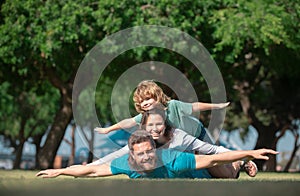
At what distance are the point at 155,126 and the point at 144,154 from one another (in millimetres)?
703

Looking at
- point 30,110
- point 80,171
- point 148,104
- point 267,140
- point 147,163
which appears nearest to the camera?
point 80,171

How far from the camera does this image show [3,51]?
21.9 m

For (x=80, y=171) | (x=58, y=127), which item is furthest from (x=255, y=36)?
(x=80, y=171)

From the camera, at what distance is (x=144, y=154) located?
8.13m

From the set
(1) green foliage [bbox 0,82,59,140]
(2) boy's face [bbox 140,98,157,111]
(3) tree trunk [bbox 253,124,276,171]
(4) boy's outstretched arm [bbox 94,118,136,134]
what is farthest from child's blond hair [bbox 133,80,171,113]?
(1) green foliage [bbox 0,82,59,140]

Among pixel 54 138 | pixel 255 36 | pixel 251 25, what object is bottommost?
pixel 54 138

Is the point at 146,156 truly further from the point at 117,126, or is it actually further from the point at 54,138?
the point at 54,138

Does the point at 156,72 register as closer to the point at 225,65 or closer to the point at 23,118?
the point at 225,65

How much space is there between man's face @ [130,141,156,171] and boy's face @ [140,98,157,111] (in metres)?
1.12

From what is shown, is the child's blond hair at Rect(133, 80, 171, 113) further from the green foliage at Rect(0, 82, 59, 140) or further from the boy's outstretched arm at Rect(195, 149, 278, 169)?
the green foliage at Rect(0, 82, 59, 140)

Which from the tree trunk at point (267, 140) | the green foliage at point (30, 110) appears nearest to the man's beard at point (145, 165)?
the tree trunk at point (267, 140)

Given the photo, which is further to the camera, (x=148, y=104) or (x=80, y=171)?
(x=148, y=104)

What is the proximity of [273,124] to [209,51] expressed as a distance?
14650mm

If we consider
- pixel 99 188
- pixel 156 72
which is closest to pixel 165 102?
pixel 99 188
